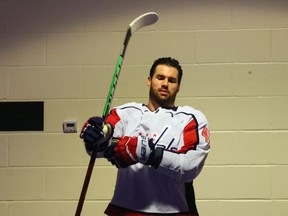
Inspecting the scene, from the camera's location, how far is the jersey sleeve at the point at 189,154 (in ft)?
6.07

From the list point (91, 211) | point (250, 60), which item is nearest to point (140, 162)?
point (91, 211)

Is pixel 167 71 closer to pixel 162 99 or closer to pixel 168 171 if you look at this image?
pixel 162 99

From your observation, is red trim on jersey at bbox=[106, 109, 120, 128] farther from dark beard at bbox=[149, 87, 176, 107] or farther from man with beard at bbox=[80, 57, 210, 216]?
dark beard at bbox=[149, 87, 176, 107]

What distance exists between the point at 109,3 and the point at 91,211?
1.18m

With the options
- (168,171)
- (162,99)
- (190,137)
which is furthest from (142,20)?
(168,171)

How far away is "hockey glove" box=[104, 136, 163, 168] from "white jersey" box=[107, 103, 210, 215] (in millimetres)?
49

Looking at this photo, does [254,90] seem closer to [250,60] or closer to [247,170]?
[250,60]

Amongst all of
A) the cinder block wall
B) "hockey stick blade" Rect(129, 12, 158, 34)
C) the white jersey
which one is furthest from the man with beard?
the cinder block wall

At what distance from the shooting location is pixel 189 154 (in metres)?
1.90

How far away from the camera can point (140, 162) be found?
6.04 feet

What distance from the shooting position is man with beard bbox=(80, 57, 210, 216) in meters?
1.83

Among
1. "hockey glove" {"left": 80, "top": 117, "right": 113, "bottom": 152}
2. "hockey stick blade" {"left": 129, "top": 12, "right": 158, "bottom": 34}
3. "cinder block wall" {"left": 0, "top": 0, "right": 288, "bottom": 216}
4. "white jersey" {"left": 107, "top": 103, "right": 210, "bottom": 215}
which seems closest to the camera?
"hockey glove" {"left": 80, "top": 117, "right": 113, "bottom": 152}

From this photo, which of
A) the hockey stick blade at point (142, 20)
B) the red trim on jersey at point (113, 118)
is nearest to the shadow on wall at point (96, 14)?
the hockey stick blade at point (142, 20)

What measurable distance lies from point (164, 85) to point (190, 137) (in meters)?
0.27
